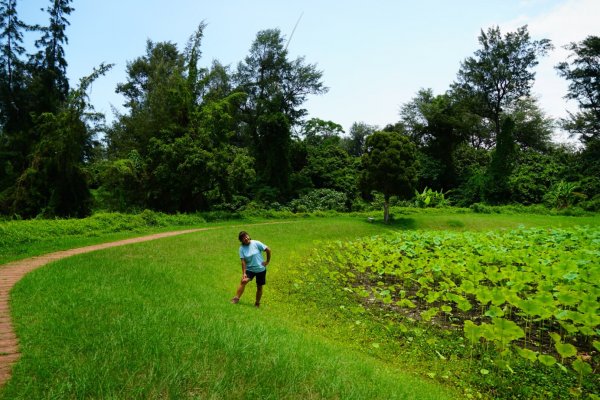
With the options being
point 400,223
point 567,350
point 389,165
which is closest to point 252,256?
point 567,350

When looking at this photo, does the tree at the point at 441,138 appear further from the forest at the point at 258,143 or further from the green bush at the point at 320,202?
the green bush at the point at 320,202

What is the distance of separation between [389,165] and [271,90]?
19.5 metres

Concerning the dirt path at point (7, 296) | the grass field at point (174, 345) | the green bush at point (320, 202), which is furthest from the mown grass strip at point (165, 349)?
the green bush at point (320, 202)

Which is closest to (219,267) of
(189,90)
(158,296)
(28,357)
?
(158,296)

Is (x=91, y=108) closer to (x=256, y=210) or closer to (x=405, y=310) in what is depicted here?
(x=256, y=210)

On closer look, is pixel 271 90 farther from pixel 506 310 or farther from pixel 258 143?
pixel 506 310

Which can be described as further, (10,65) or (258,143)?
(258,143)

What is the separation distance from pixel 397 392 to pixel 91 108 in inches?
851

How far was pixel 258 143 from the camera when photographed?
35250 mm

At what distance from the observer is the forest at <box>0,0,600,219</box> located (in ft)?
68.6

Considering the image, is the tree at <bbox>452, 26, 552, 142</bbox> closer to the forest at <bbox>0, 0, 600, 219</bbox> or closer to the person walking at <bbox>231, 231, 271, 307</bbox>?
the forest at <bbox>0, 0, 600, 219</bbox>

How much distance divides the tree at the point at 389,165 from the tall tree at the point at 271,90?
12.7 meters

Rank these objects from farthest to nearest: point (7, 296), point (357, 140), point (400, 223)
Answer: point (357, 140) < point (400, 223) < point (7, 296)

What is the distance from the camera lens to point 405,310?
7848 millimetres
